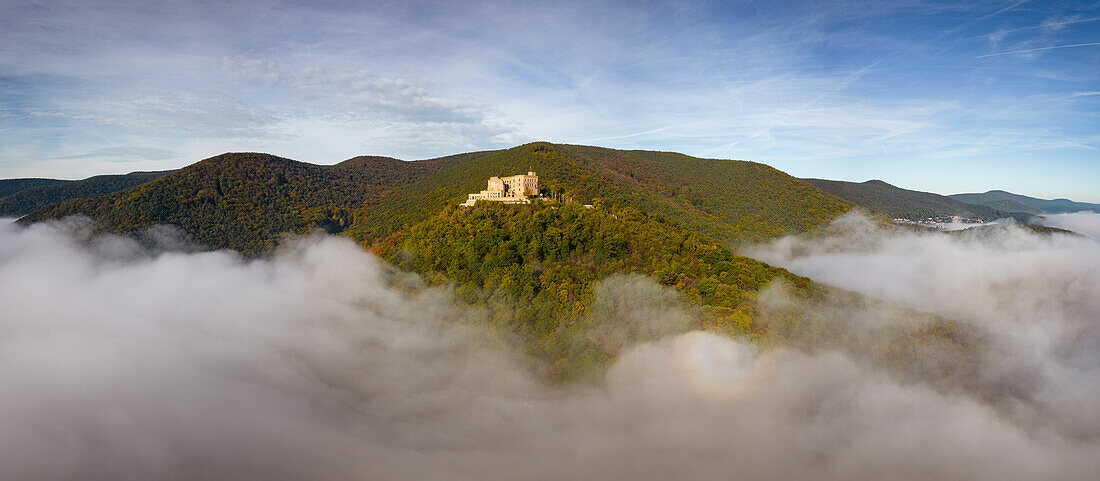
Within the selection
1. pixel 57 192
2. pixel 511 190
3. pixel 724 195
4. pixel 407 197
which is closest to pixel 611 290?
pixel 511 190

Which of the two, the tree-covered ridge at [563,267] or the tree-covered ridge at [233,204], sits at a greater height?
the tree-covered ridge at [233,204]

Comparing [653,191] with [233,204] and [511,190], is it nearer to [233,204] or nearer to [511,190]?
[511,190]

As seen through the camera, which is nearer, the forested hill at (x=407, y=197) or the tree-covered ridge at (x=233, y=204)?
the forested hill at (x=407, y=197)

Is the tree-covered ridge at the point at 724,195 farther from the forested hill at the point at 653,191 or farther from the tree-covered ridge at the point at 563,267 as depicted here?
the tree-covered ridge at the point at 563,267

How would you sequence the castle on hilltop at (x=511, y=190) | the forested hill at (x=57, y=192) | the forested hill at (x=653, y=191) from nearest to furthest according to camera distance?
the castle on hilltop at (x=511, y=190)
the forested hill at (x=653, y=191)
the forested hill at (x=57, y=192)

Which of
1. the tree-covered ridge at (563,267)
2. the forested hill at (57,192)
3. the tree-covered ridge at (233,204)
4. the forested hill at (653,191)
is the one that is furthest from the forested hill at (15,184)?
the tree-covered ridge at (563,267)

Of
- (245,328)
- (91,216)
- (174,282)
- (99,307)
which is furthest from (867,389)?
(91,216)
